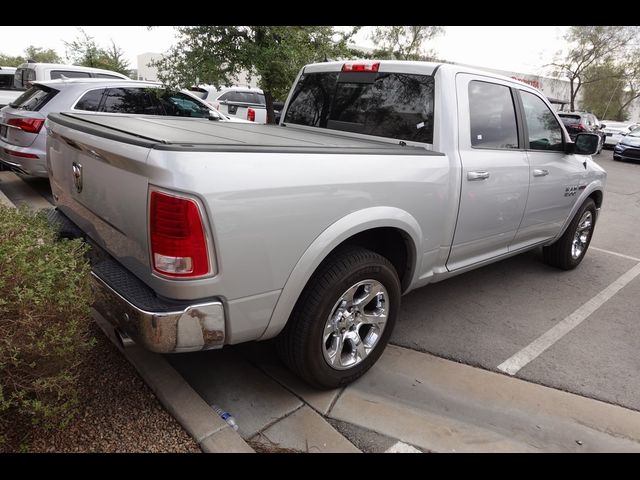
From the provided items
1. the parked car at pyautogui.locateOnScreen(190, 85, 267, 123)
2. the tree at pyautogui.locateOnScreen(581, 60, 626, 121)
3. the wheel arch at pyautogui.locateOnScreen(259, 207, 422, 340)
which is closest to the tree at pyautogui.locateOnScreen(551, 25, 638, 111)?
the tree at pyautogui.locateOnScreen(581, 60, 626, 121)

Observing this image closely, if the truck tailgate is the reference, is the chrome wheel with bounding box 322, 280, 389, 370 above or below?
below

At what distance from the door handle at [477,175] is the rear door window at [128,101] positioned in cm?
516

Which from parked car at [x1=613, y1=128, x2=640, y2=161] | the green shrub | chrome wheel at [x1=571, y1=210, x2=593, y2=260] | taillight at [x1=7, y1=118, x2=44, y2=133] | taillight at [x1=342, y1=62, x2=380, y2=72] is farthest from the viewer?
parked car at [x1=613, y1=128, x2=640, y2=161]

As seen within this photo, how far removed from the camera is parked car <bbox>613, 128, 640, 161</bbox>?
17.2 meters

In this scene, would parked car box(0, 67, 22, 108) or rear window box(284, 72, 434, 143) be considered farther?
parked car box(0, 67, 22, 108)

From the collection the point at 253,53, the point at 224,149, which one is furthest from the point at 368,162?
the point at 253,53

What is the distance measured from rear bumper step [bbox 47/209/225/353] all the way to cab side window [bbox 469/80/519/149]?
7.23 ft

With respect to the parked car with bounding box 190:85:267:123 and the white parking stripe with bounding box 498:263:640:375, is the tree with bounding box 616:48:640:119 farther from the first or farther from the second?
the white parking stripe with bounding box 498:263:640:375

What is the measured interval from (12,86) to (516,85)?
11.0 meters

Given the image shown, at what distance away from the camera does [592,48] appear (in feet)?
104

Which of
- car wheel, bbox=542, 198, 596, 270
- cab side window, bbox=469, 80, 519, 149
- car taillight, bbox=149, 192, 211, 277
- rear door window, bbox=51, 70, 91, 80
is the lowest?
car wheel, bbox=542, 198, 596, 270

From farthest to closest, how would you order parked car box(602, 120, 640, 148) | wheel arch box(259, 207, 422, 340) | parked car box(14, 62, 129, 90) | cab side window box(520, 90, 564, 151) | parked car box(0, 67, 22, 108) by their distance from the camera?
1. parked car box(602, 120, 640, 148)
2. parked car box(0, 67, 22, 108)
3. parked car box(14, 62, 129, 90)
4. cab side window box(520, 90, 564, 151)
5. wheel arch box(259, 207, 422, 340)

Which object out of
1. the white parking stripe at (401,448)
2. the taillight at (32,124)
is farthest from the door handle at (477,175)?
the taillight at (32,124)

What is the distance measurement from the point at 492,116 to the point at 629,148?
17564 mm
